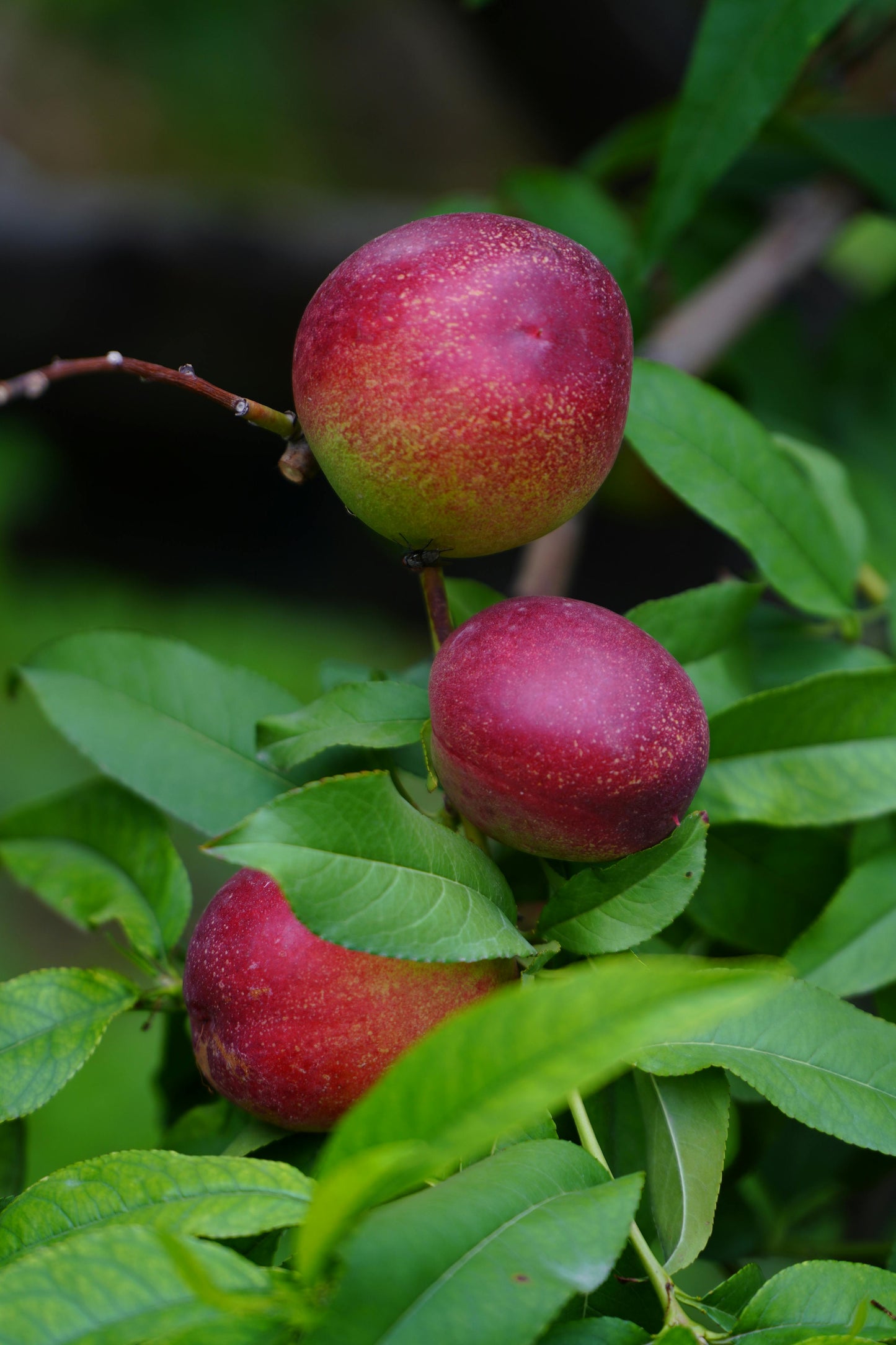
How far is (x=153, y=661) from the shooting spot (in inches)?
35.2

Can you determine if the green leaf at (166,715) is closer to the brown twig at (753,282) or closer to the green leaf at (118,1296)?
the green leaf at (118,1296)

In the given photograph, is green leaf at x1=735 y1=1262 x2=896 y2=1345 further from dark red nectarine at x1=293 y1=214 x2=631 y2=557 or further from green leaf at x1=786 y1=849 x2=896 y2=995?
dark red nectarine at x1=293 y1=214 x2=631 y2=557

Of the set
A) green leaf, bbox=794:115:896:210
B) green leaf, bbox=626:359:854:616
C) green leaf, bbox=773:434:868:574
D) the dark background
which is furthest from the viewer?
the dark background

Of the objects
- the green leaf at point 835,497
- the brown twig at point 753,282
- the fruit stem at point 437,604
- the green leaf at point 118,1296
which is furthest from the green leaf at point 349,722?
the brown twig at point 753,282

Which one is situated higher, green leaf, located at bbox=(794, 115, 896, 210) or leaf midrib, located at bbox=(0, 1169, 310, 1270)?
green leaf, located at bbox=(794, 115, 896, 210)

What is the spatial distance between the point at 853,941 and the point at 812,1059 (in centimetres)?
21

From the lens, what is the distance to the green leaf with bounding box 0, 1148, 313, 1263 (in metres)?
0.53

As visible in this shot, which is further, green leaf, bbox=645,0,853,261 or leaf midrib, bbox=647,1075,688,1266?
green leaf, bbox=645,0,853,261

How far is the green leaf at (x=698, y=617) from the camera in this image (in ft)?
2.70

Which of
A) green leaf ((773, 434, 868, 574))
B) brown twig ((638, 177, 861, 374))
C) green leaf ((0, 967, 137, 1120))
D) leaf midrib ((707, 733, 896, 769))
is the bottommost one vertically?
green leaf ((0, 967, 137, 1120))

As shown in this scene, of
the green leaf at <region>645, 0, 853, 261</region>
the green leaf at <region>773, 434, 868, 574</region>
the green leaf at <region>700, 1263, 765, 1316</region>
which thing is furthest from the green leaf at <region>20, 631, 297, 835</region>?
the green leaf at <region>645, 0, 853, 261</region>

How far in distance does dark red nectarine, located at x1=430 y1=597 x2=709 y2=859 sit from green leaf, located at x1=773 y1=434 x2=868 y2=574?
449 millimetres

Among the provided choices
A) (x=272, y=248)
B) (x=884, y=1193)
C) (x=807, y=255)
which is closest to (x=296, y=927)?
(x=884, y=1193)

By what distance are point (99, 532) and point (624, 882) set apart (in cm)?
293
